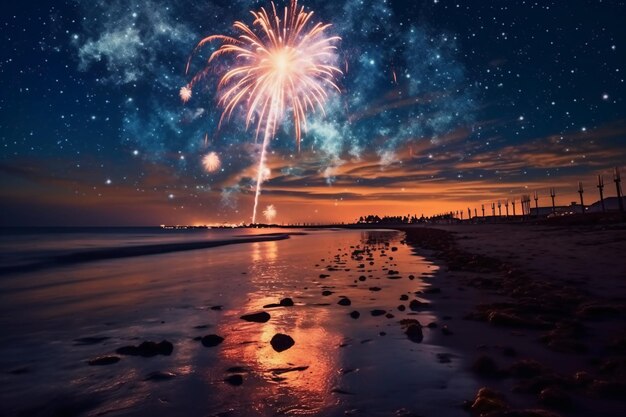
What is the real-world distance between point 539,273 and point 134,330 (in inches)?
506

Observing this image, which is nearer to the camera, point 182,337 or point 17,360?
point 17,360

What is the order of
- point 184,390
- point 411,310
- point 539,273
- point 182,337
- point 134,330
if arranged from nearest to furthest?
point 184,390 < point 182,337 < point 134,330 < point 411,310 < point 539,273

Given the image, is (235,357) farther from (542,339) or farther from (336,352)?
(542,339)

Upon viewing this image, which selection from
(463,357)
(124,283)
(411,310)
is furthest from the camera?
(124,283)

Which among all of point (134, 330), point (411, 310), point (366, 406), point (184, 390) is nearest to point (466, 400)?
point (366, 406)

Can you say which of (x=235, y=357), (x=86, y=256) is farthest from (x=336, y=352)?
(x=86, y=256)

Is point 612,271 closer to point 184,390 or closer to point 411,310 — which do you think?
point 411,310

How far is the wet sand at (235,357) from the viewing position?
14.8ft

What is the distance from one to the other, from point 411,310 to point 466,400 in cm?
479

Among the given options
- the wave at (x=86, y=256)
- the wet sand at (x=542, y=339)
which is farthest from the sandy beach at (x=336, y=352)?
the wave at (x=86, y=256)

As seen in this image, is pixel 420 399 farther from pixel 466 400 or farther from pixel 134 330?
pixel 134 330

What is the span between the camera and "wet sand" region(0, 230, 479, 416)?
177 inches

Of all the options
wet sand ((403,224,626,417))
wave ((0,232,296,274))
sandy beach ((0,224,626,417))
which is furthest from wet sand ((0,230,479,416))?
wave ((0,232,296,274))

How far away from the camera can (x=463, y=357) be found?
5.68 meters
